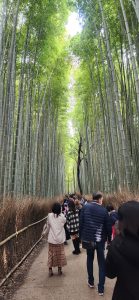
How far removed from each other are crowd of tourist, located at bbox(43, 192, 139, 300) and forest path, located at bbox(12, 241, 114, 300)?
16 centimetres

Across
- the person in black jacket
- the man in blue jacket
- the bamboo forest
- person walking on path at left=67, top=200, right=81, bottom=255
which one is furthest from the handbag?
the bamboo forest

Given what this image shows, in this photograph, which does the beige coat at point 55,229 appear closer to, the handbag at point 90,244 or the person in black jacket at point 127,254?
the handbag at point 90,244

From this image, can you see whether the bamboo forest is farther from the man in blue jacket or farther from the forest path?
the man in blue jacket

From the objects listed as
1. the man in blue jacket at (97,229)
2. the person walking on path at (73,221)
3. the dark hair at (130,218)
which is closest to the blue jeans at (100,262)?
the man in blue jacket at (97,229)

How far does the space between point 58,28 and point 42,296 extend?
405 inches

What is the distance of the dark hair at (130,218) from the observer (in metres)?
1.70

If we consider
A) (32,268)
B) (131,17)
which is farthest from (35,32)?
(32,268)

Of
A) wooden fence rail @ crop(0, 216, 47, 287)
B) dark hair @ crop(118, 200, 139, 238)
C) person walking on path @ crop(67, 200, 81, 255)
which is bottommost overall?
wooden fence rail @ crop(0, 216, 47, 287)

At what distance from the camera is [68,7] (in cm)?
1157

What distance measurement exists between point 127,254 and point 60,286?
10.6ft

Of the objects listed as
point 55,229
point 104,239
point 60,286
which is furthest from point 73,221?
point 104,239

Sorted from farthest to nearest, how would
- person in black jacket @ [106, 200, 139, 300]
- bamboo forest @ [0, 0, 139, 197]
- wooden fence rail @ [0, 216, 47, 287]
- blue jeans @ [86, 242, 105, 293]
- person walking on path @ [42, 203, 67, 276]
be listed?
1. bamboo forest @ [0, 0, 139, 197]
2. person walking on path @ [42, 203, 67, 276]
3. wooden fence rail @ [0, 216, 47, 287]
4. blue jeans @ [86, 242, 105, 293]
5. person in black jacket @ [106, 200, 139, 300]

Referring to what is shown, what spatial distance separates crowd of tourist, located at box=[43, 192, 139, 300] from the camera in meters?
1.71

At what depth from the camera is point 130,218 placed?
67.4 inches
